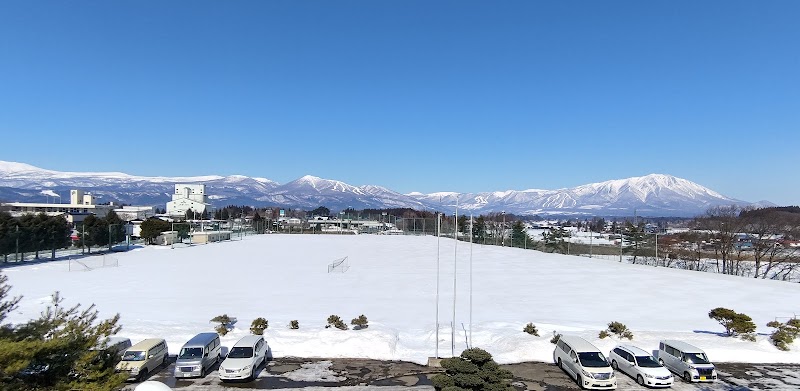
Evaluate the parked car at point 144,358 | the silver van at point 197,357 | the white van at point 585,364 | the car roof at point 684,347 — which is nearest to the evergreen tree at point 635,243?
the car roof at point 684,347

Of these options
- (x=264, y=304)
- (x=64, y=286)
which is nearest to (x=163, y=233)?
(x=64, y=286)

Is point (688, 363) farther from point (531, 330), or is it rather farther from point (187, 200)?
point (187, 200)

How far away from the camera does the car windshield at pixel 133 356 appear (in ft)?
41.4

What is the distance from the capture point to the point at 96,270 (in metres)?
33.0

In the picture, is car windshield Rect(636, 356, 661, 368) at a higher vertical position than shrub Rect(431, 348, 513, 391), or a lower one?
lower

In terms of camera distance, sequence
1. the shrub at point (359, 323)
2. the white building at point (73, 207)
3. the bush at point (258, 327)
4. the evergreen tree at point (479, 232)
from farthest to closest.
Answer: the white building at point (73, 207) → the evergreen tree at point (479, 232) → the shrub at point (359, 323) → the bush at point (258, 327)

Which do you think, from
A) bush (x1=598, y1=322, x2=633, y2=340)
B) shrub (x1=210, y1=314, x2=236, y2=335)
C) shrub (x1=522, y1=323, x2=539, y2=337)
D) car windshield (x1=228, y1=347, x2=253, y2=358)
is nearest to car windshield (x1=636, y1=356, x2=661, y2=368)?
bush (x1=598, y1=322, x2=633, y2=340)

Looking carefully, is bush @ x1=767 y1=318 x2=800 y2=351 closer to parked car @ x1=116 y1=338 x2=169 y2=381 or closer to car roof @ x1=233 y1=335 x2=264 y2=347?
car roof @ x1=233 y1=335 x2=264 y2=347

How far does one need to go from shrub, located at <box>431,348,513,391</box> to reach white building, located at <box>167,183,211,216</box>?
137289mm

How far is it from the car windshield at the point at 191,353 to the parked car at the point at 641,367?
43.9 feet

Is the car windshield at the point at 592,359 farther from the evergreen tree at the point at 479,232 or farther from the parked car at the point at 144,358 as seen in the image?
the evergreen tree at the point at 479,232

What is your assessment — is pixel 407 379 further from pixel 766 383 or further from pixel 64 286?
pixel 64 286

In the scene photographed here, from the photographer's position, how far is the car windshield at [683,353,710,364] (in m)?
13.0

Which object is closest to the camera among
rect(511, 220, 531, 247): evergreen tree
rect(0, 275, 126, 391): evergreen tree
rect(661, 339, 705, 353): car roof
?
rect(0, 275, 126, 391): evergreen tree
